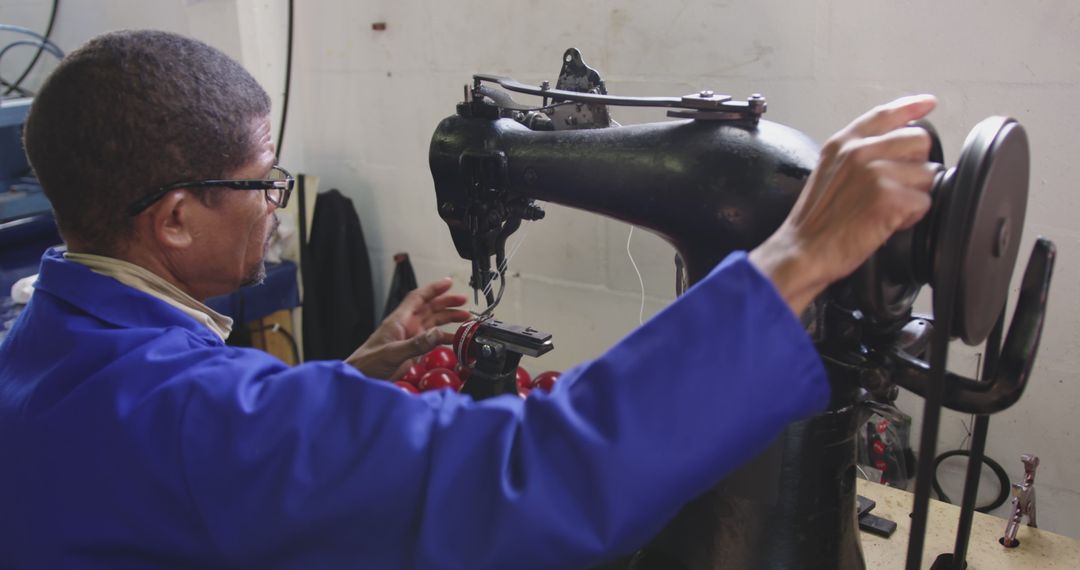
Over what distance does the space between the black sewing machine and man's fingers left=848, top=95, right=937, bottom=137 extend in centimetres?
6

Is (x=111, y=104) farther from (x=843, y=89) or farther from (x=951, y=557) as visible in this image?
(x=843, y=89)

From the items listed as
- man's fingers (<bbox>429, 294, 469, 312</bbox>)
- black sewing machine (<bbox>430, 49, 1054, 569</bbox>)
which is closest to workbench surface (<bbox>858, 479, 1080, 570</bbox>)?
black sewing machine (<bbox>430, 49, 1054, 569</bbox>)

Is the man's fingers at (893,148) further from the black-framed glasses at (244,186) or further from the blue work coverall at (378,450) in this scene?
the black-framed glasses at (244,186)

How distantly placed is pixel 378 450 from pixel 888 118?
19.5 inches

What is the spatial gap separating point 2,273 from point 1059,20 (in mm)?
2506

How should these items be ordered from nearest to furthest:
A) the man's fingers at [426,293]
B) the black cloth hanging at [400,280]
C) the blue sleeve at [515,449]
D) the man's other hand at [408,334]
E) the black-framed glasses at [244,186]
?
1. the blue sleeve at [515,449]
2. the black-framed glasses at [244,186]
3. the man's other hand at [408,334]
4. the man's fingers at [426,293]
5. the black cloth hanging at [400,280]

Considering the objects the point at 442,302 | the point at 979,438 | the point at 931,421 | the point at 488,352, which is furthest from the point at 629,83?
the point at 931,421

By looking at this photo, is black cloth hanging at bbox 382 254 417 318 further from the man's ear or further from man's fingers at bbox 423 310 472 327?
the man's ear

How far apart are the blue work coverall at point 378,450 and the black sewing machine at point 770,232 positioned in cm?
17

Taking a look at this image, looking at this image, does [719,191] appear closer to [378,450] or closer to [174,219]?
[378,450]

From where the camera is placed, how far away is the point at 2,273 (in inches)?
88.9

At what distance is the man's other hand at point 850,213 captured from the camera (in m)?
0.63

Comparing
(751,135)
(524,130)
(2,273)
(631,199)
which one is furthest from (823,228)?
(2,273)

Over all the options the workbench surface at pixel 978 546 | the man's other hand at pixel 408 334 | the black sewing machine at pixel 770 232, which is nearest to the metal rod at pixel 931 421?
the black sewing machine at pixel 770 232
